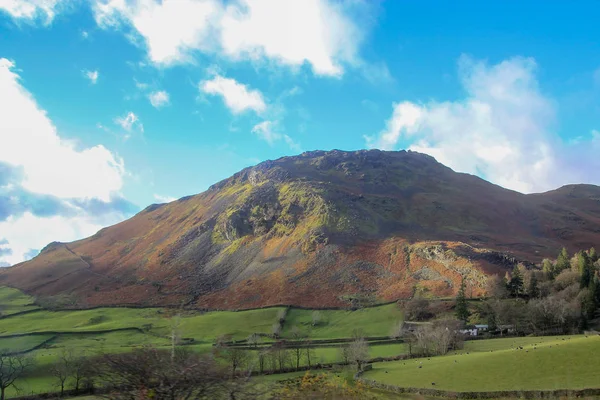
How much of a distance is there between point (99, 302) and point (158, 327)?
5101 centimetres

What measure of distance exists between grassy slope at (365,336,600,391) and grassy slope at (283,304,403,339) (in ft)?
136

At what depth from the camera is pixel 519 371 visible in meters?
40.9

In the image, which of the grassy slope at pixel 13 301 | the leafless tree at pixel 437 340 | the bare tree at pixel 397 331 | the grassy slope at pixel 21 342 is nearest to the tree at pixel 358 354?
the leafless tree at pixel 437 340

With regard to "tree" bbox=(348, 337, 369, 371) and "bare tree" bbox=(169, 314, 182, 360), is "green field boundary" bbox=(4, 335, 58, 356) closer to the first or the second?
"bare tree" bbox=(169, 314, 182, 360)

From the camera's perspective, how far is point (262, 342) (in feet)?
275

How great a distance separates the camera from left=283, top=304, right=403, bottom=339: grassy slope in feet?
303

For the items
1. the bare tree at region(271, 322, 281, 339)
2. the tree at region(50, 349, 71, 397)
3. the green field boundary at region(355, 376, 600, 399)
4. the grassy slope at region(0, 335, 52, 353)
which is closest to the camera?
the green field boundary at region(355, 376, 600, 399)

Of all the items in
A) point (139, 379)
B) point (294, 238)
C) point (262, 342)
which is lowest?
point (262, 342)

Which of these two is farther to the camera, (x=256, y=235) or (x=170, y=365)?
(x=256, y=235)

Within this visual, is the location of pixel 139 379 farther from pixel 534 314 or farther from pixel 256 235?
pixel 256 235

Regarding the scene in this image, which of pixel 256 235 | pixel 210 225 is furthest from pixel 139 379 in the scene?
pixel 210 225

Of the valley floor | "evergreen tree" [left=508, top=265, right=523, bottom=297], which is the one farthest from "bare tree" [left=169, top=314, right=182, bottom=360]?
"evergreen tree" [left=508, top=265, right=523, bottom=297]

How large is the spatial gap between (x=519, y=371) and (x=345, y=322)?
6115 cm

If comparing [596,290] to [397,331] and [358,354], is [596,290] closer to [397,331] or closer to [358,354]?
[397,331]
